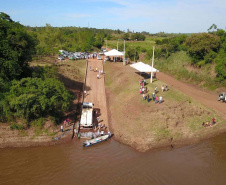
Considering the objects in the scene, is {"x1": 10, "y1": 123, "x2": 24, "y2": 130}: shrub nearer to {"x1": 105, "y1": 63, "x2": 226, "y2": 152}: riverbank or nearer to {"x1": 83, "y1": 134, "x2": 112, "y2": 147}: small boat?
{"x1": 83, "y1": 134, "x2": 112, "y2": 147}: small boat

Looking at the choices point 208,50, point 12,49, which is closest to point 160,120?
point 12,49

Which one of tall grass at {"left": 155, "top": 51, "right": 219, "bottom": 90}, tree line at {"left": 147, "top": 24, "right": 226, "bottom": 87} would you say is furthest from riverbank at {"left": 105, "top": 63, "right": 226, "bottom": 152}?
tree line at {"left": 147, "top": 24, "right": 226, "bottom": 87}

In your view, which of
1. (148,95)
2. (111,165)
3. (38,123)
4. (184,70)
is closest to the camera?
(111,165)

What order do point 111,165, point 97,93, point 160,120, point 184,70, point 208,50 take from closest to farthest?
1. point 111,165
2. point 160,120
3. point 97,93
4. point 208,50
5. point 184,70

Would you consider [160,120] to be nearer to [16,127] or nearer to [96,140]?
[96,140]

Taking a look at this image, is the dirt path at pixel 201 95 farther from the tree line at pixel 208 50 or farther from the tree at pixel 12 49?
the tree at pixel 12 49

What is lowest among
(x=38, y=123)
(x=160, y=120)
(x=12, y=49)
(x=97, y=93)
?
(x=38, y=123)
